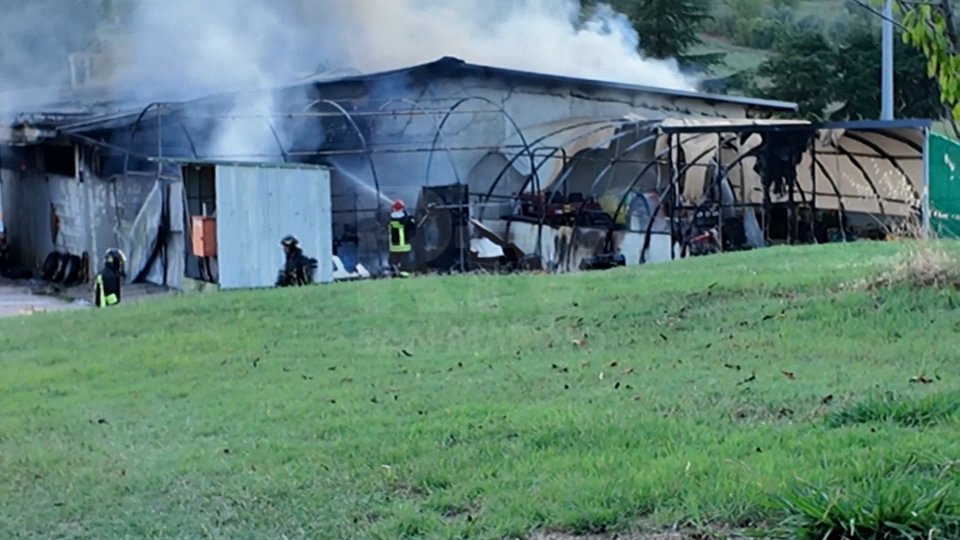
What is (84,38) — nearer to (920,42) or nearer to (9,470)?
(9,470)

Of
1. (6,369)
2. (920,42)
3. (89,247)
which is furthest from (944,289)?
(89,247)

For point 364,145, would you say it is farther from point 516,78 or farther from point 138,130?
point 516,78

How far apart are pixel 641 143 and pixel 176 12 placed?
14646 millimetres

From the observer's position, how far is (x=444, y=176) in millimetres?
25406

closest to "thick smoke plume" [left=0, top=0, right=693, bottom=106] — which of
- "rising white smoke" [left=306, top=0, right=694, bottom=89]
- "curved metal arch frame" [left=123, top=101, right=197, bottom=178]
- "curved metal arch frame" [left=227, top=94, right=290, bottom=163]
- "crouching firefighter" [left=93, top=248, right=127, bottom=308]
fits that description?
"rising white smoke" [left=306, top=0, right=694, bottom=89]

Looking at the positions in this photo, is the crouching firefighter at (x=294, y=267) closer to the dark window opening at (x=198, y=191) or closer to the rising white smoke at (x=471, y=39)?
the dark window opening at (x=198, y=191)

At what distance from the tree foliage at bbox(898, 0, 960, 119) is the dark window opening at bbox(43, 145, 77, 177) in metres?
22.9

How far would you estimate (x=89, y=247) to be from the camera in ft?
80.8

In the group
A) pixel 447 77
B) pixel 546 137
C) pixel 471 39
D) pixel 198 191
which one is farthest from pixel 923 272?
pixel 471 39

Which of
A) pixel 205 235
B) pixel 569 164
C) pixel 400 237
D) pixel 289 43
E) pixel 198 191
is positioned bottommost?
pixel 400 237

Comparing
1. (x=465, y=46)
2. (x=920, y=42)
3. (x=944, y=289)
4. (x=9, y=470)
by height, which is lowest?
(x=9, y=470)

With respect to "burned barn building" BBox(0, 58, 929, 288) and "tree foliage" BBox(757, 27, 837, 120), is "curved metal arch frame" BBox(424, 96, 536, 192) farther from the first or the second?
"tree foliage" BBox(757, 27, 837, 120)

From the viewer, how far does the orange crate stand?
63.1 ft

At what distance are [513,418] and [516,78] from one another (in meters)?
20.7
